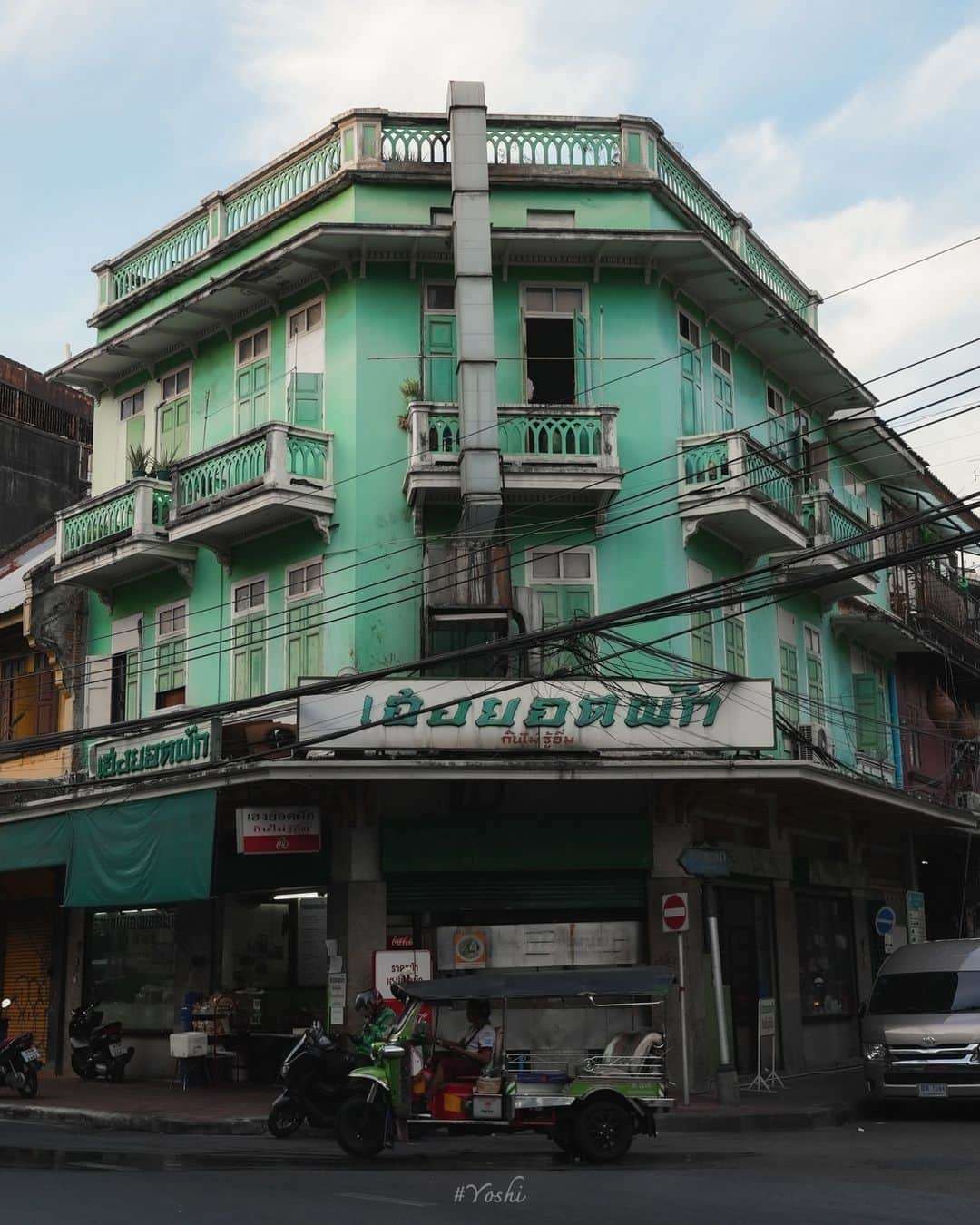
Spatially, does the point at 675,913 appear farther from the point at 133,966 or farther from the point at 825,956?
the point at 133,966

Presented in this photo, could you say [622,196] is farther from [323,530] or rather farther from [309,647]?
[309,647]

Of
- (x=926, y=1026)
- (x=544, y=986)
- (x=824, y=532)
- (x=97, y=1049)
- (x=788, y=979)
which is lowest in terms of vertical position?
(x=97, y=1049)

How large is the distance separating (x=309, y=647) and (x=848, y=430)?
12119 mm

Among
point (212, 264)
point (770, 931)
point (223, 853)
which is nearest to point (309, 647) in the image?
point (223, 853)

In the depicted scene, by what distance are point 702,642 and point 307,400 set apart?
668 centimetres

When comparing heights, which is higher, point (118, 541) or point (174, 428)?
point (174, 428)

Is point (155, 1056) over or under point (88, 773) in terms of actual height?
under

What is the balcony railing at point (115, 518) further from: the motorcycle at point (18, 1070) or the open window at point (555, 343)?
the motorcycle at point (18, 1070)

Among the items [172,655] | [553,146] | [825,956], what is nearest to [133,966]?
[172,655]

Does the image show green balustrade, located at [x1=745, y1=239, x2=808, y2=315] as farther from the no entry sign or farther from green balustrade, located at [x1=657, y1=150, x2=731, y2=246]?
the no entry sign

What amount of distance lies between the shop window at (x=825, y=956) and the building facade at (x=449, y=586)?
114 millimetres

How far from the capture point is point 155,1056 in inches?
888

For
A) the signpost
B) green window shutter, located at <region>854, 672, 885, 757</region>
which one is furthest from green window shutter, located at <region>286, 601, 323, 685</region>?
green window shutter, located at <region>854, 672, 885, 757</region>

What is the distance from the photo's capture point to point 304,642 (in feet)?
68.1
